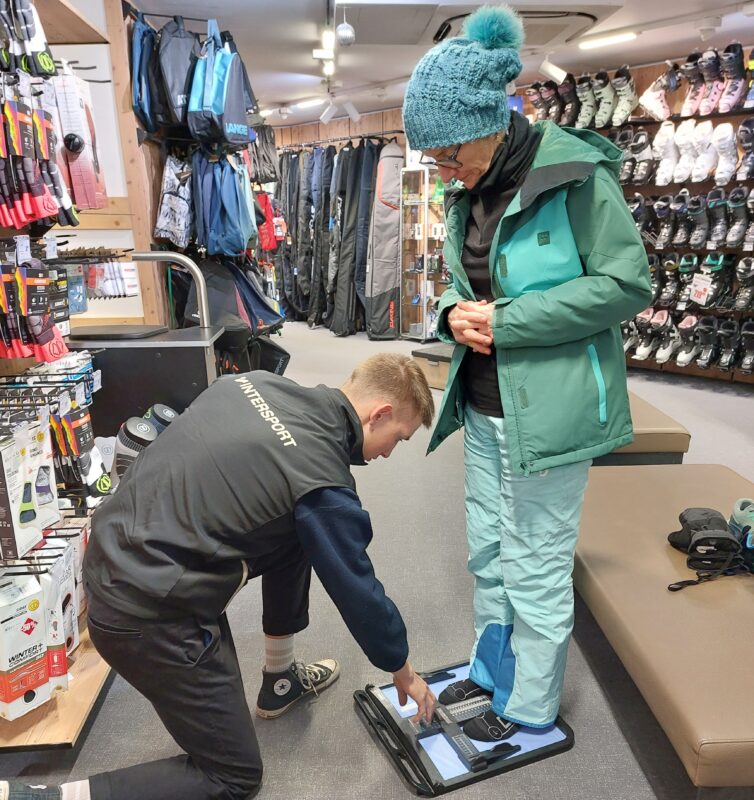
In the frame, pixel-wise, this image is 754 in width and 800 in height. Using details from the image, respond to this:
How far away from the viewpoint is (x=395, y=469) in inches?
142

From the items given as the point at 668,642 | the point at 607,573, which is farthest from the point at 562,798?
the point at 607,573

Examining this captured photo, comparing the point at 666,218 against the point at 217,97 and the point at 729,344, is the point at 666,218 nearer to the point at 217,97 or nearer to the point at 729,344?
the point at 729,344

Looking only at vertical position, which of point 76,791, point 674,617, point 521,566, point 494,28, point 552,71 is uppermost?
point 552,71

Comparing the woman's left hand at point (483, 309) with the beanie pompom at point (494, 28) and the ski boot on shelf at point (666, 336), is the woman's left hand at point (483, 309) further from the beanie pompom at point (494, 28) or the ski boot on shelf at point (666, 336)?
the ski boot on shelf at point (666, 336)

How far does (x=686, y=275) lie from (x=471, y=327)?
488 centimetres

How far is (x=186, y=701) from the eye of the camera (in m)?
1.28

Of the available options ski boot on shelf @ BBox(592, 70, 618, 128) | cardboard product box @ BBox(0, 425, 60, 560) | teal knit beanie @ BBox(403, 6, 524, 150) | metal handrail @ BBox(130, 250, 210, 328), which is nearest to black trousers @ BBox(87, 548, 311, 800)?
cardboard product box @ BBox(0, 425, 60, 560)

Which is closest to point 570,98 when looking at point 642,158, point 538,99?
point 538,99

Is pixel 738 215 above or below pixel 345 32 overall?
below

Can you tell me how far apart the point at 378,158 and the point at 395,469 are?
16.9ft

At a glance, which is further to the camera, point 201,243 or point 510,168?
point 201,243

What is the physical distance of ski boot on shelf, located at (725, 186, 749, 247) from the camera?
5.00m

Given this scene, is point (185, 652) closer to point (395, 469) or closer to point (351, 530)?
point (351, 530)

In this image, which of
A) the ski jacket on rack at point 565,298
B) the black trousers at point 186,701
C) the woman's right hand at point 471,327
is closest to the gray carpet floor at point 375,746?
the black trousers at point 186,701
